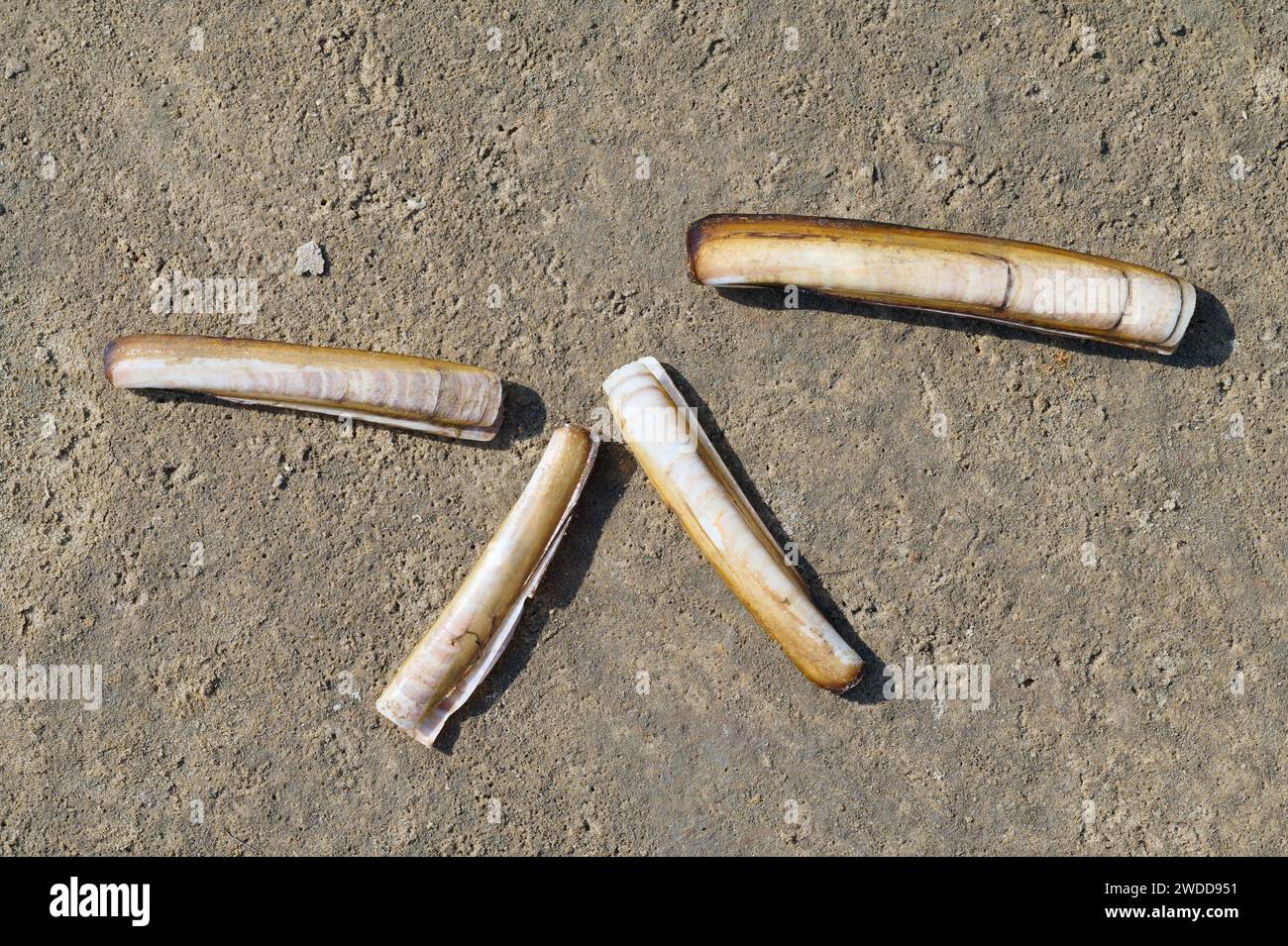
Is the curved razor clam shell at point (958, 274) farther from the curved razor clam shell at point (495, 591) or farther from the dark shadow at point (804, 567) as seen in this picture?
the curved razor clam shell at point (495, 591)

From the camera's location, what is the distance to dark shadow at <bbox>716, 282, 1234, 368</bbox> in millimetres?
3354

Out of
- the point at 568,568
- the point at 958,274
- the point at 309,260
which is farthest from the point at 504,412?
the point at 958,274

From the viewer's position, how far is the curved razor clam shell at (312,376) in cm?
316

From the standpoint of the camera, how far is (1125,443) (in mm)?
3359

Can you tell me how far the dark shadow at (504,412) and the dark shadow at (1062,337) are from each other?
749 mm

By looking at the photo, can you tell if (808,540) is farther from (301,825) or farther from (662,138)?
(301,825)

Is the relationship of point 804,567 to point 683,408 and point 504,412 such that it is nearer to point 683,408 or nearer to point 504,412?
point 683,408

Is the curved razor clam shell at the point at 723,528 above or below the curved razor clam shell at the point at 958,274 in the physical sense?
below

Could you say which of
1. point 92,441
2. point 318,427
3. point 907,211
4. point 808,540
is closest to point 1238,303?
point 907,211

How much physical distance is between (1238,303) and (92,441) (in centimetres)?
392

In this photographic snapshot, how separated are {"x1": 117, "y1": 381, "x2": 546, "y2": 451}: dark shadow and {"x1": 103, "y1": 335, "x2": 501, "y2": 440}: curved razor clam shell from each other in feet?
0.37

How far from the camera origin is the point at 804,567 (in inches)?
132

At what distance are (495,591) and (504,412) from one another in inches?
24.0

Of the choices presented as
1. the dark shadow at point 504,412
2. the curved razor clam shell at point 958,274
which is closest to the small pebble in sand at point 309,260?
the dark shadow at point 504,412
